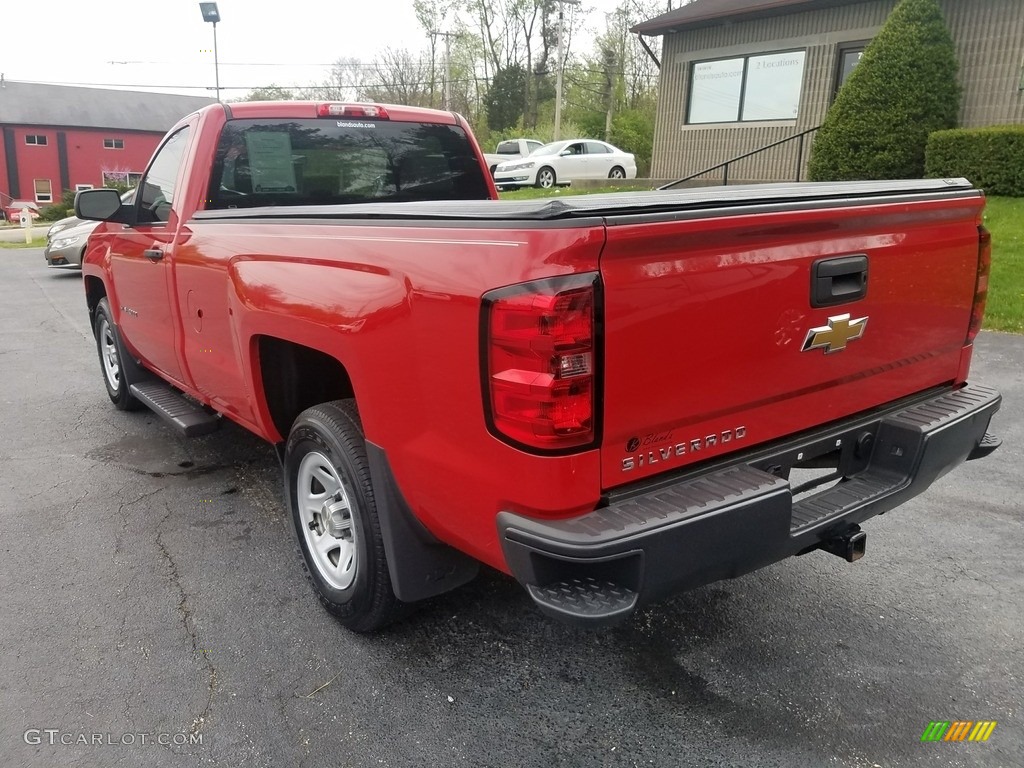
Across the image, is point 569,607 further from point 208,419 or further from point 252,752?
point 208,419

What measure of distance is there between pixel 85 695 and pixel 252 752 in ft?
2.37

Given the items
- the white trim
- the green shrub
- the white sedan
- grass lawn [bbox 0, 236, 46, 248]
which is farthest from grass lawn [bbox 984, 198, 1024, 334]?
the white trim

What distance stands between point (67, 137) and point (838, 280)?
63.3m

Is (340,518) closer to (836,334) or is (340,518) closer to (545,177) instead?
(836,334)

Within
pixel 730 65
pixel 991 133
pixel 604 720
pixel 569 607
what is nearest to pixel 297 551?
pixel 604 720

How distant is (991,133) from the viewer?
40.3 feet

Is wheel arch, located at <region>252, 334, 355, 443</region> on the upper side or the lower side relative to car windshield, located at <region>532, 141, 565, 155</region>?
lower

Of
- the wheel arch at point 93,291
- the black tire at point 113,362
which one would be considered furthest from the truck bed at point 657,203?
the wheel arch at point 93,291

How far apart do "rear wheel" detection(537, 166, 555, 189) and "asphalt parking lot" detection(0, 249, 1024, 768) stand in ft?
69.2

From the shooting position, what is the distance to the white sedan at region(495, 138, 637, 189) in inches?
942

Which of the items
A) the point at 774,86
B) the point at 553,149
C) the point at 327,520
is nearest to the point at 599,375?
the point at 327,520

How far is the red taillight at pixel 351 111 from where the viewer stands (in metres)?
4.38

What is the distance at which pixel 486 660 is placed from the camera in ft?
9.63

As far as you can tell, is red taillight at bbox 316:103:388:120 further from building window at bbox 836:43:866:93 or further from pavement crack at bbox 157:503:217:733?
building window at bbox 836:43:866:93
